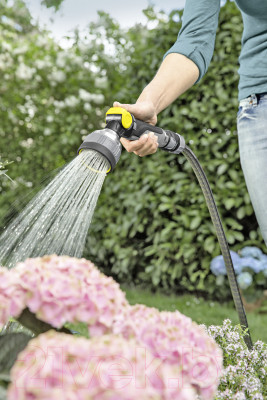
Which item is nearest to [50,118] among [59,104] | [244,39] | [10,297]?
[59,104]

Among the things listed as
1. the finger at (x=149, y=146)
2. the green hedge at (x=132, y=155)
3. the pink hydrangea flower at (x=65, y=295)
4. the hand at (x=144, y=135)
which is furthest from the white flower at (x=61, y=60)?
the pink hydrangea flower at (x=65, y=295)

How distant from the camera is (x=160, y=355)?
21.5 inches

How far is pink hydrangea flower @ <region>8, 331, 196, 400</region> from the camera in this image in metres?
0.40

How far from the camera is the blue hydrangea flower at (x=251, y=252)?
3.04 m

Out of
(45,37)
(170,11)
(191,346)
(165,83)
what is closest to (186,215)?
(170,11)

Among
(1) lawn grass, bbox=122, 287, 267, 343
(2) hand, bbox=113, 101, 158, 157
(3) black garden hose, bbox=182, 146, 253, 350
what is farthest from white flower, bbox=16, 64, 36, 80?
(3) black garden hose, bbox=182, 146, 253, 350

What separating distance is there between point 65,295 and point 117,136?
20.8 inches

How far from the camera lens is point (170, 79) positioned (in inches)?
52.4

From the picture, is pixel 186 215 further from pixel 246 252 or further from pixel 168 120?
Answer: pixel 168 120

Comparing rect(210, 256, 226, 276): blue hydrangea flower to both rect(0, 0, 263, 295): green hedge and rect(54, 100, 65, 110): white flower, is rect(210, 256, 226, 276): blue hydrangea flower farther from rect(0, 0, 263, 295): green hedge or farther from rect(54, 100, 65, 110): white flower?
rect(54, 100, 65, 110): white flower

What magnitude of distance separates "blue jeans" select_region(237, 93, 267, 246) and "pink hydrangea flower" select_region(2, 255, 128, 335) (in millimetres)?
1051

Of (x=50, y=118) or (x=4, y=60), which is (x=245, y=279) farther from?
(x=4, y=60)

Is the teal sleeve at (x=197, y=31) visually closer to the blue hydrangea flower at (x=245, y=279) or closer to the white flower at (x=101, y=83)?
the blue hydrangea flower at (x=245, y=279)

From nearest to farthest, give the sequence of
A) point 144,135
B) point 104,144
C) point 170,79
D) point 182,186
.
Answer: point 104,144, point 144,135, point 170,79, point 182,186
